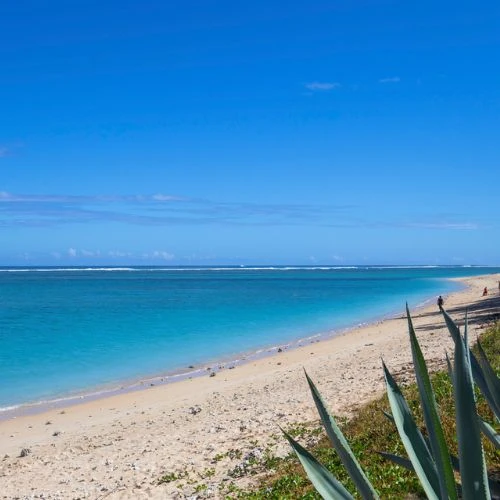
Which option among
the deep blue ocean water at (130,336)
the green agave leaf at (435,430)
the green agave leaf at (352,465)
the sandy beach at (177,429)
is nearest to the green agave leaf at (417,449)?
the green agave leaf at (352,465)

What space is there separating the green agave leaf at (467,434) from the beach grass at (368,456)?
2545mm

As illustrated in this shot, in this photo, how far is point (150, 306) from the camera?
47062 mm

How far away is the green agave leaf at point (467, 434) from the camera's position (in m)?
1.88

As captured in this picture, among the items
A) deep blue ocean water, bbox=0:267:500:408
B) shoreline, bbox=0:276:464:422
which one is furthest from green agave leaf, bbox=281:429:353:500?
deep blue ocean water, bbox=0:267:500:408

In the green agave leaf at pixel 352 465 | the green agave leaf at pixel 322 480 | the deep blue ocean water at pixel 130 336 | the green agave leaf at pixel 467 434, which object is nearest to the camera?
the green agave leaf at pixel 467 434

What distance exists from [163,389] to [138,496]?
9.42 meters

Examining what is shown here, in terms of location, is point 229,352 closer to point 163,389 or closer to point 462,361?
point 163,389

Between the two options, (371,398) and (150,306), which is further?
(150,306)

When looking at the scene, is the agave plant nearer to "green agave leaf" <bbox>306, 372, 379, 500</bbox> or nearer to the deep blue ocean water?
"green agave leaf" <bbox>306, 372, 379, 500</bbox>

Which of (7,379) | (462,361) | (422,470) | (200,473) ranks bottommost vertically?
(7,379)

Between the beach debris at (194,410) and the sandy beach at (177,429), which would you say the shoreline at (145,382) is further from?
the beach debris at (194,410)

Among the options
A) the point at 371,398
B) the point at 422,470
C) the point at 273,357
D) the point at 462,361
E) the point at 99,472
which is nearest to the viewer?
the point at 462,361

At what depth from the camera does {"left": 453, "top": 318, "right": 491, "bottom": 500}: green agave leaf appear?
188cm

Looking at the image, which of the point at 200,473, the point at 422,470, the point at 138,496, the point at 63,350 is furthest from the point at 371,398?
the point at 63,350
